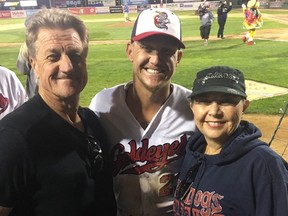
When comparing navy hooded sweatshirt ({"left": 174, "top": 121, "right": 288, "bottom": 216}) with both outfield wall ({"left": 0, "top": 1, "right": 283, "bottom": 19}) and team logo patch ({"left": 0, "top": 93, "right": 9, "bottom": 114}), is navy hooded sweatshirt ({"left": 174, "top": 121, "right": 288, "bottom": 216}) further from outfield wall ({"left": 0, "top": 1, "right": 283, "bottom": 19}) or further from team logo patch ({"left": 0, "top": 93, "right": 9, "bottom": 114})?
outfield wall ({"left": 0, "top": 1, "right": 283, "bottom": 19})

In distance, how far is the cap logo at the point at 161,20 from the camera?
2.28m

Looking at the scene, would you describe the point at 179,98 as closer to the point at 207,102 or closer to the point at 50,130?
the point at 207,102

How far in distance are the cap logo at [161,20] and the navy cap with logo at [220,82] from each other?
47cm

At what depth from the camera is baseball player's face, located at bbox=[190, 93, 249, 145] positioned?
1918 millimetres

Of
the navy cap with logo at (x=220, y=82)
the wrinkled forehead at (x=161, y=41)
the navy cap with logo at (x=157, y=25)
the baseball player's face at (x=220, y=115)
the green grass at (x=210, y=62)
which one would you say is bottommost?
the green grass at (x=210, y=62)

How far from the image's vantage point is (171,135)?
2418 millimetres

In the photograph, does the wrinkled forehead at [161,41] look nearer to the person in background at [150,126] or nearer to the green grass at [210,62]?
the person in background at [150,126]

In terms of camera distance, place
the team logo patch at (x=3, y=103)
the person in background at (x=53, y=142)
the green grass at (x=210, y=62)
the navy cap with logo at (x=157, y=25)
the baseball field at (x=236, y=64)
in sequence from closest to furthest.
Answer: the person in background at (x=53, y=142), the navy cap with logo at (x=157, y=25), the team logo patch at (x=3, y=103), the baseball field at (x=236, y=64), the green grass at (x=210, y=62)

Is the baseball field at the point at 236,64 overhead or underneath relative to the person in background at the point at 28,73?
underneath

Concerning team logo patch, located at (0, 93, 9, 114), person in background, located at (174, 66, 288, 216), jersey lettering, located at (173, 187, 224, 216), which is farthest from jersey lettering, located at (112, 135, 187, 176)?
team logo patch, located at (0, 93, 9, 114)

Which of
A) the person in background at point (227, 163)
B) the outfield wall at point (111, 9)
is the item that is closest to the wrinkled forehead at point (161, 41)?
the person in background at point (227, 163)

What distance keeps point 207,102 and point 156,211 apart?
2.98 feet

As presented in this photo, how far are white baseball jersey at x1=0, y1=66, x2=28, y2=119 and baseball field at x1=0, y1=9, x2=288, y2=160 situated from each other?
3.88 meters

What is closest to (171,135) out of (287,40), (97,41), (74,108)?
(74,108)
